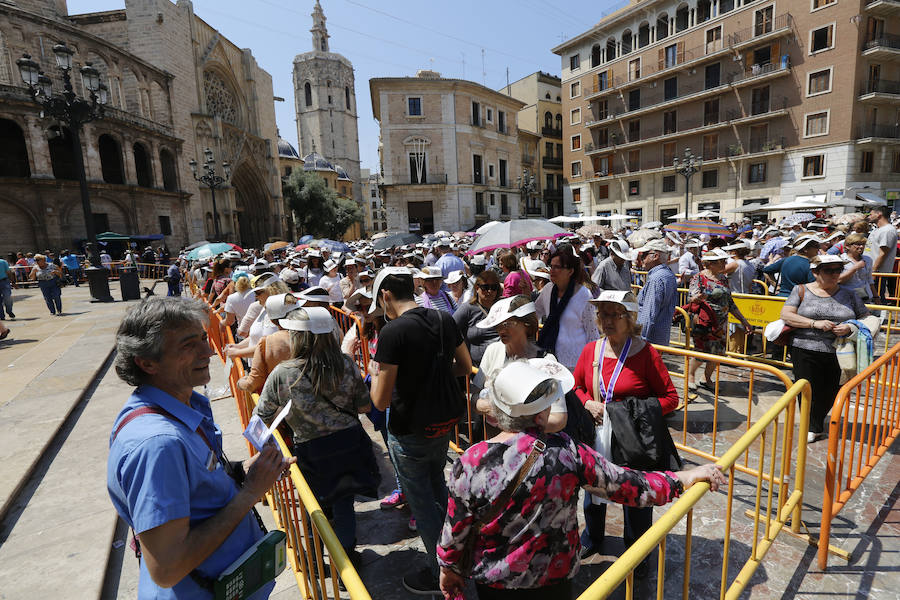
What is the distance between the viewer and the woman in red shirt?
2.80m

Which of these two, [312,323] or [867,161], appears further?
[867,161]

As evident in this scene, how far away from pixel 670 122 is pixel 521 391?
4095 centimetres

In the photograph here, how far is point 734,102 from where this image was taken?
104 feet

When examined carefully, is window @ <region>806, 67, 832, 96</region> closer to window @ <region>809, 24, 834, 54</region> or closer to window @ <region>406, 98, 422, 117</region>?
window @ <region>809, 24, 834, 54</region>

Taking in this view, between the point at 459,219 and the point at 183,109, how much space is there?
74.0ft

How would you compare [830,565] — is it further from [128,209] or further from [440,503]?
[128,209]

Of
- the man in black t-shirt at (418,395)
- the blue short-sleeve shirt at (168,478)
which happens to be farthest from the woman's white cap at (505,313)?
the blue short-sleeve shirt at (168,478)

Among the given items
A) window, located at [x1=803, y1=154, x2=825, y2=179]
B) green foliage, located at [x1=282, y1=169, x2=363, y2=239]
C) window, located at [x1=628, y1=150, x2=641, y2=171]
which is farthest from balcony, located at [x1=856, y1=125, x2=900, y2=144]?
green foliage, located at [x1=282, y1=169, x2=363, y2=239]

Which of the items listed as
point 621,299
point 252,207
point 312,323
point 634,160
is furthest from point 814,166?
point 252,207

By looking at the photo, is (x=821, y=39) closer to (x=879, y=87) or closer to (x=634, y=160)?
(x=879, y=87)

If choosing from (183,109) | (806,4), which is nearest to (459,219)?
(183,109)

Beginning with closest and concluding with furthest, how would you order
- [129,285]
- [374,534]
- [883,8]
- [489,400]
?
[489,400] → [374,534] → [129,285] → [883,8]

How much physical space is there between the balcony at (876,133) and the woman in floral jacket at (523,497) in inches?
1407

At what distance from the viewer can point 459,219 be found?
38281 millimetres
